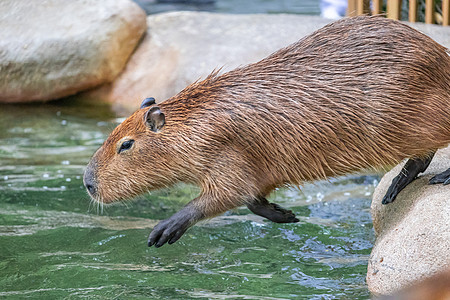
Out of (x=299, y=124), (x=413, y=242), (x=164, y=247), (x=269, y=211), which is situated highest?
(x=299, y=124)

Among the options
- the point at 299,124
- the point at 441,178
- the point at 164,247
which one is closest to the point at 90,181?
the point at 164,247

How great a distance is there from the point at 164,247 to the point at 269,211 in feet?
2.61

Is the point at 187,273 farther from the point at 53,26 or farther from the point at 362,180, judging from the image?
the point at 53,26

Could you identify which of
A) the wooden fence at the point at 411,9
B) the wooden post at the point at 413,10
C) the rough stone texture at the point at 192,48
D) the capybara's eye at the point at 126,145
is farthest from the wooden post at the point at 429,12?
the capybara's eye at the point at 126,145

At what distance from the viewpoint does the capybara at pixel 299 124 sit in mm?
A: 3709

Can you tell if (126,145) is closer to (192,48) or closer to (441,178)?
(441,178)

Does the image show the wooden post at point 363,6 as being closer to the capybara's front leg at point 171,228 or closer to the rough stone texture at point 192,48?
the rough stone texture at point 192,48

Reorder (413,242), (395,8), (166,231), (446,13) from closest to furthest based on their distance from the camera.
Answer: (413,242) → (166,231) → (446,13) → (395,8)

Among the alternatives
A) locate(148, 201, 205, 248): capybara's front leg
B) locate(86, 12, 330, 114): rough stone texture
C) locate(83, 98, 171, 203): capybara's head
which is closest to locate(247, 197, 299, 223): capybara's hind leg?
locate(148, 201, 205, 248): capybara's front leg

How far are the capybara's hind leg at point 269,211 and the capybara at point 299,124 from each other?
0.51 ft

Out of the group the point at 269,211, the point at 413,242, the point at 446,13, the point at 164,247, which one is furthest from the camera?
the point at 446,13

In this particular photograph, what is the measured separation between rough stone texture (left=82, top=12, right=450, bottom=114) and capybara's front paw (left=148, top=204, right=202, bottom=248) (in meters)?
3.62

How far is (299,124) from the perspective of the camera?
3734 millimetres

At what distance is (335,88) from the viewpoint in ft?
12.2
